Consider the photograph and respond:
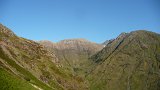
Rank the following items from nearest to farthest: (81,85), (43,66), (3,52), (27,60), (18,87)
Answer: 1. (18,87)
2. (3,52)
3. (27,60)
4. (43,66)
5. (81,85)

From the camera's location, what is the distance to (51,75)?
153 meters

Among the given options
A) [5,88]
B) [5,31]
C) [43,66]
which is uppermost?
[5,31]

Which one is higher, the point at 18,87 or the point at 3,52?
→ the point at 3,52

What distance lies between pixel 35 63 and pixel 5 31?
100 ft

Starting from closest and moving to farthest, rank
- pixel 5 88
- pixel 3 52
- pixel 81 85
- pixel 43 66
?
pixel 5 88 → pixel 3 52 → pixel 43 66 → pixel 81 85

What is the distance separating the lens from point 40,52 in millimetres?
178750

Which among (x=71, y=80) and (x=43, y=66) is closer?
(x=43, y=66)

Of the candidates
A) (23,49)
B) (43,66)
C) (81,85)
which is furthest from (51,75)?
(81,85)

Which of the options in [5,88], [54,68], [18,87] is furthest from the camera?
[54,68]

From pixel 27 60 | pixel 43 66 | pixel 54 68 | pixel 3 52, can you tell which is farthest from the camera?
pixel 54 68

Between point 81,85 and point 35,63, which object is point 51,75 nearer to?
point 35,63

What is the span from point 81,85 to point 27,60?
49.3 meters

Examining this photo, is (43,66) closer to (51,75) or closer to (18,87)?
(51,75)

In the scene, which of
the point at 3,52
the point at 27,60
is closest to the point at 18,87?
the point at 3,52
